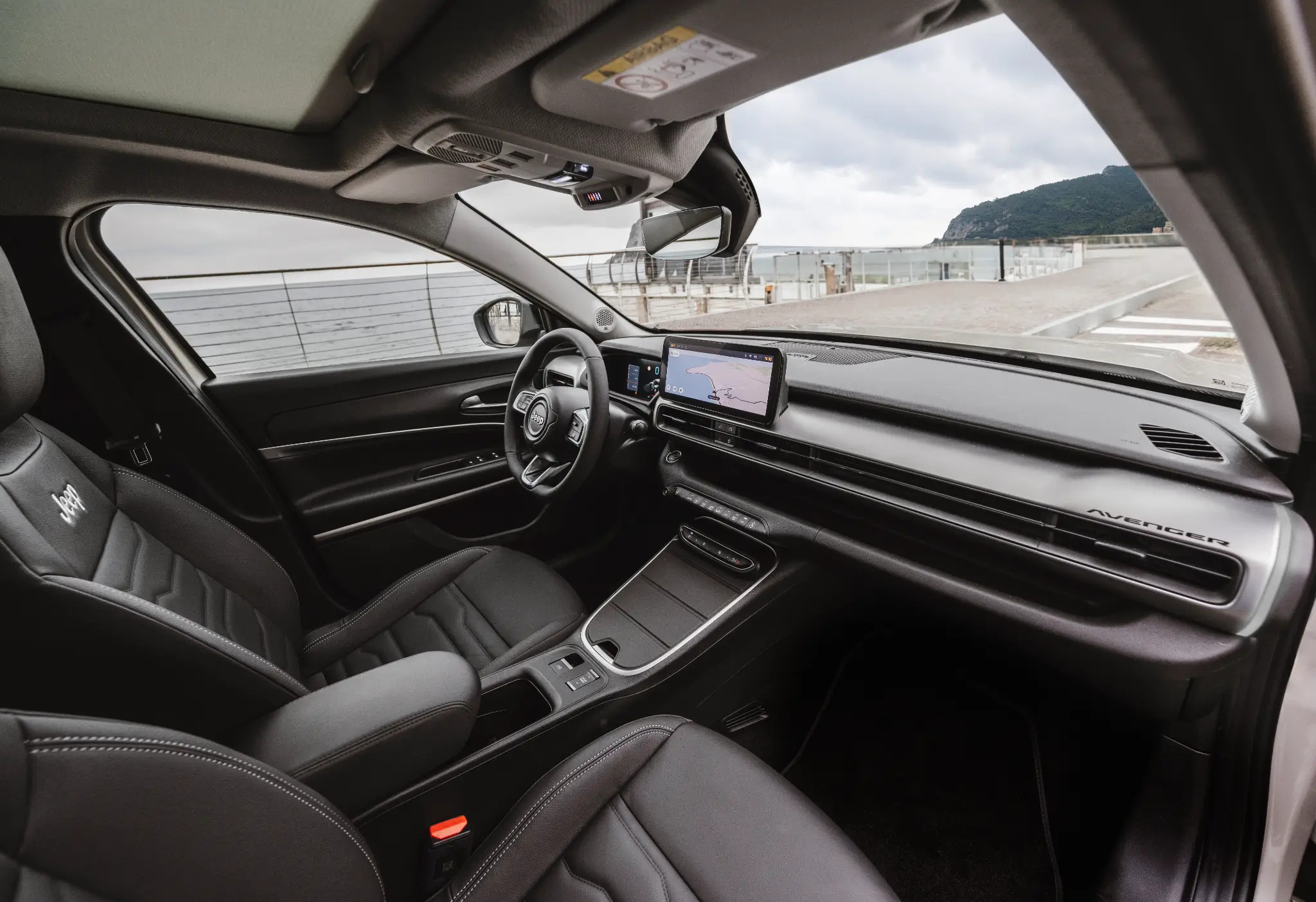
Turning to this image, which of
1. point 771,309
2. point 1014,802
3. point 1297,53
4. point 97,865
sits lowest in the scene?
point 1014,802

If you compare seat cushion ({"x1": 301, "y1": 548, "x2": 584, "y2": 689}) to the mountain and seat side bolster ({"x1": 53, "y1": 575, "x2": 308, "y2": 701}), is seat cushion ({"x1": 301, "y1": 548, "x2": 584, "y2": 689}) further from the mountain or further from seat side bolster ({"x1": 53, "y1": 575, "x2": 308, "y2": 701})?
the mountain

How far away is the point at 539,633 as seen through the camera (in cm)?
182

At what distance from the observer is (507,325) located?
9.51 ft

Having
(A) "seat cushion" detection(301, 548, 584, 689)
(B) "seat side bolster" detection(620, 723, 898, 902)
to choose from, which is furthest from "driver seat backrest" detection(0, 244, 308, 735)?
(B) "seat side bolster" detection(620, 723, 898, 902)

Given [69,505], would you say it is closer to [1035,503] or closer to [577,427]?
[577,427]

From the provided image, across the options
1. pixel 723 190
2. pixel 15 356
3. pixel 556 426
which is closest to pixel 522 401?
pixel 556 426

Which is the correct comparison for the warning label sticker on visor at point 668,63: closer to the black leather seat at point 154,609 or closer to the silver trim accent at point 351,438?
the black leather seat at point 154,609

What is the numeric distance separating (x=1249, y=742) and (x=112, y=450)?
2919mm

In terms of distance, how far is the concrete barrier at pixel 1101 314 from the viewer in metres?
1.32

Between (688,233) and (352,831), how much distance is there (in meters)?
1.91

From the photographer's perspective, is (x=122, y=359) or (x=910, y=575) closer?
(x=910, y=575)

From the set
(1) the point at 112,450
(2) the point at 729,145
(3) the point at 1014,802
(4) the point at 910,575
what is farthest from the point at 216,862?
(2) the point at 729,145

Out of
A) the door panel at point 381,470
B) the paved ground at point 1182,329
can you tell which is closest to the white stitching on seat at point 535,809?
the paved ground at point 1182,329

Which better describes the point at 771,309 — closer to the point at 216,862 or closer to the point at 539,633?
the point at 539,633
